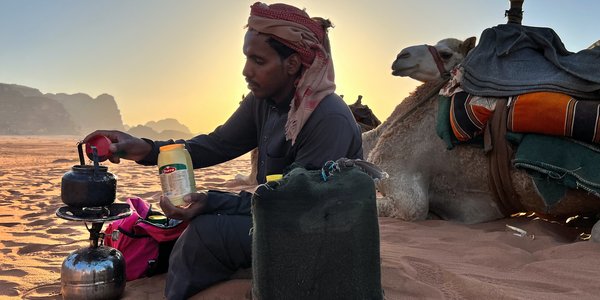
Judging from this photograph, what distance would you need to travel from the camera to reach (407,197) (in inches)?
178

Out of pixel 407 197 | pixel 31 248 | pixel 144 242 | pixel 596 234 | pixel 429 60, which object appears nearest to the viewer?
pixel 144 242

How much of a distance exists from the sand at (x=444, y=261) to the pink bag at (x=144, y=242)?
0.25 ft

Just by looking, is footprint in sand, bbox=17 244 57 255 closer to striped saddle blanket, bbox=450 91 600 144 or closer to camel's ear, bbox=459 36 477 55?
striped saddle blanket, bbox=450 91 600 144

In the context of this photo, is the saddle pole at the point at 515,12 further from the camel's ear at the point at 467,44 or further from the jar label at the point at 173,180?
the jar label at the point at 173,180

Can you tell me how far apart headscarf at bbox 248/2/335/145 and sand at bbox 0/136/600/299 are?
0.94 m

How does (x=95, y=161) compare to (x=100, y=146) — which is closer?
(x=95, y=161)

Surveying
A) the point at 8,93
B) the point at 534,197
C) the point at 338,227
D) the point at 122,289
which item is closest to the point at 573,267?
the point at 534,197

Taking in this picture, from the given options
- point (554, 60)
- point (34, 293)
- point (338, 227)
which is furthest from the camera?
point (554, 60)

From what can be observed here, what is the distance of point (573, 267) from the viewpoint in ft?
10.0

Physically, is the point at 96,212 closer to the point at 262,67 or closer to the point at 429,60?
the point at 262,67

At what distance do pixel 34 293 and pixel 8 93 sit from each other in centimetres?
13732

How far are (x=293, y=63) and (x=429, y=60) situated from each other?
235cm

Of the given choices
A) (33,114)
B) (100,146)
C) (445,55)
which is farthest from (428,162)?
(33,114)

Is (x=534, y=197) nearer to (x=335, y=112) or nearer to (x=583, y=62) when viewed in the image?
(x=583, y=62)
